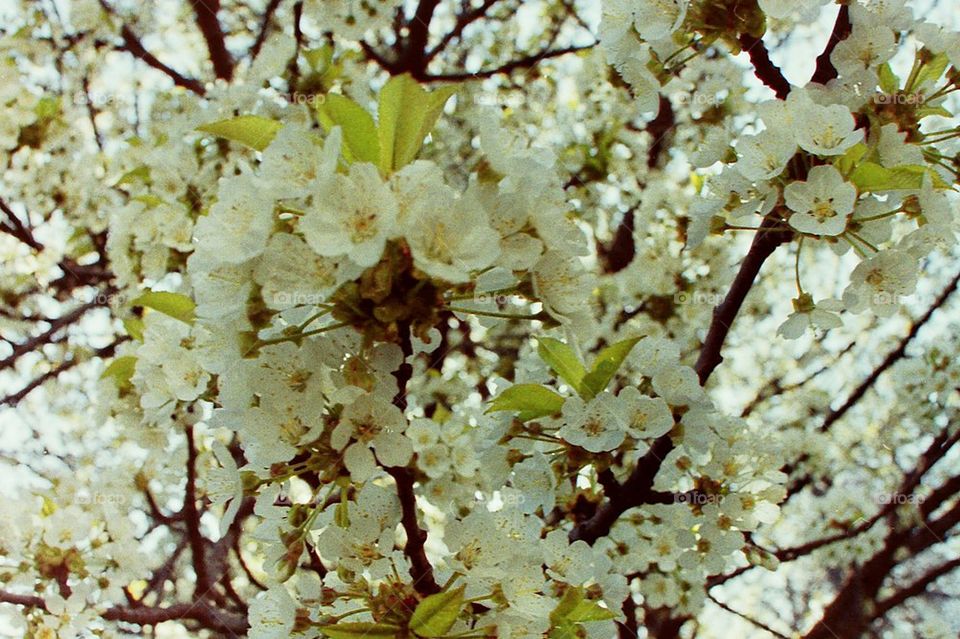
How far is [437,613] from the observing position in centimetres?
104

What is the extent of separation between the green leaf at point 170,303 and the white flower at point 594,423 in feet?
2.12

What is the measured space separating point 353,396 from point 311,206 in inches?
10.0

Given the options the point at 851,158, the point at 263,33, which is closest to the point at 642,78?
the point at 851,158

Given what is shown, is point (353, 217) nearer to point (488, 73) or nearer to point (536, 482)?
point (536, 482)

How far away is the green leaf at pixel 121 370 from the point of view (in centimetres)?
178

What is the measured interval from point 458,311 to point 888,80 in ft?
3.06

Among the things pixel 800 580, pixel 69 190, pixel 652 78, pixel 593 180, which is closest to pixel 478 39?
pixel 593 180

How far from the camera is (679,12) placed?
1424mm

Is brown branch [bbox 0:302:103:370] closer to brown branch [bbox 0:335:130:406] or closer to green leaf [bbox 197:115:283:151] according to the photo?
brown branch [bbox 0:335:130:406]

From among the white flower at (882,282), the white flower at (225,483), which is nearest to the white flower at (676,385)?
the white flower at (882,282)

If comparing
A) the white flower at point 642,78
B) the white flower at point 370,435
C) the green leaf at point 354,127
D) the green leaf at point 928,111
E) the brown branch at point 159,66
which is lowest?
the white flower at point 370,435

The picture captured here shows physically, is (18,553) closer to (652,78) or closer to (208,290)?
(208,290)

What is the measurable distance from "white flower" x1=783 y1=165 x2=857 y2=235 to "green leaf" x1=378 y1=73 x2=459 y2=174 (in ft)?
1.94

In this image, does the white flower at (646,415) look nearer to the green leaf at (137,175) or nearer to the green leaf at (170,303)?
the green leaf at (170,303)
